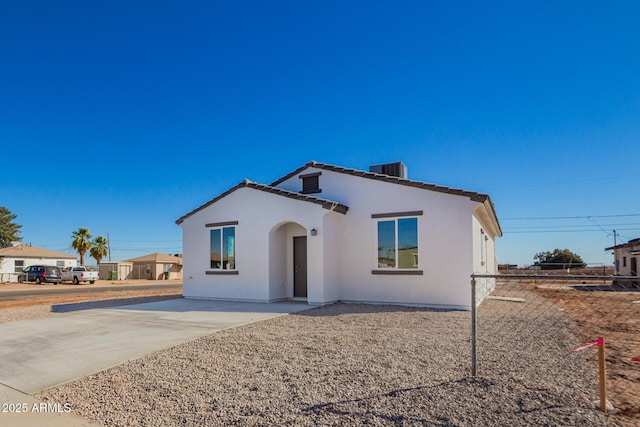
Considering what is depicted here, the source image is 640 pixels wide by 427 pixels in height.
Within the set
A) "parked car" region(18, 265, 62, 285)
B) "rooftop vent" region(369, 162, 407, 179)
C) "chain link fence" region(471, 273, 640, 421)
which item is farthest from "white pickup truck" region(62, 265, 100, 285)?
"chain link fence" region(471, 273, 640, 421)

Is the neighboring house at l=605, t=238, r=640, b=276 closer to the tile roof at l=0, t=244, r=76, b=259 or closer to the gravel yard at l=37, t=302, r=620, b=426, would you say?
the gravel yard at l=37, t=302, r=620, b=426

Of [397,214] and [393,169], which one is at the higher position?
[393,169]

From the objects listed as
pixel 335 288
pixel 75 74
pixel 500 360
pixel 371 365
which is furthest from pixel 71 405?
pixel 75 74

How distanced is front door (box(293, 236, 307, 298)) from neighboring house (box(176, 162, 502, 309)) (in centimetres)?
4

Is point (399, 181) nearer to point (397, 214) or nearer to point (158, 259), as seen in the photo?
point (397, 214)

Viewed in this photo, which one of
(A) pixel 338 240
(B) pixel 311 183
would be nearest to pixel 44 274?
(B) pixel 311 183

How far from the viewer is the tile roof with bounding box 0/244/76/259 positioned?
42247 mm

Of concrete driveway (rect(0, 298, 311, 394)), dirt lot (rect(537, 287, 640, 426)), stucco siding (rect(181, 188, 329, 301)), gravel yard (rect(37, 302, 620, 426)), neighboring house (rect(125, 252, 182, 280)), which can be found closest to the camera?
gravel yard (rect(37, 302, 620, 426))

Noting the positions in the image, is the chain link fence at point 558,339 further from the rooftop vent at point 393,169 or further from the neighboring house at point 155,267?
the neighboring house at point 155,267

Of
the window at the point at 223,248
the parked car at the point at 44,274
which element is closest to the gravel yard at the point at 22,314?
the window at the point at 223,248

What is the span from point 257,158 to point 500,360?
58.2 ft

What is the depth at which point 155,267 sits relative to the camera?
158 feet

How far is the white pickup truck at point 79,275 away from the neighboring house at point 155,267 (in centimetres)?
1126

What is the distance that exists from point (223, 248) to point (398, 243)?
6670 millimetres
